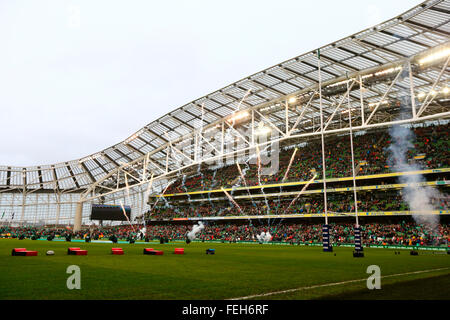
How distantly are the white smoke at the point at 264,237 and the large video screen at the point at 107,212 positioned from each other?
33775 mm

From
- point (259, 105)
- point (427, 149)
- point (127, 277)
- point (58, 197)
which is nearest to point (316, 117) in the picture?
point (259, 105)

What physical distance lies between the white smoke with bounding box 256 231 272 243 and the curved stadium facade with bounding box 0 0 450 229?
6.65 m

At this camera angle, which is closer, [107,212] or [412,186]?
[412,186]

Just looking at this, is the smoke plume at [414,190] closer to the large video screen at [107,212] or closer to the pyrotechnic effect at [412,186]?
the pyrotechnic effect at [412,186]

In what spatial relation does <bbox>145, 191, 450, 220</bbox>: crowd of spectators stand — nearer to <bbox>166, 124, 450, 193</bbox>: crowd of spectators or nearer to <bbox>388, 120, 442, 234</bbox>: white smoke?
<bbox>388, 120, 442, 234</bbox>: white smoke

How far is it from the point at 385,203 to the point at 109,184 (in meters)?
54.1

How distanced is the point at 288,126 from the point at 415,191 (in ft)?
58.8

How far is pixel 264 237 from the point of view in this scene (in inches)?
1800

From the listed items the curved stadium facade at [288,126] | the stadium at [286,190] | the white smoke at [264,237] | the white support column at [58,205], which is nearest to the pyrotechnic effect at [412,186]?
the stadium at [286,190]

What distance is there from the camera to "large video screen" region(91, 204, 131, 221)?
64.5m

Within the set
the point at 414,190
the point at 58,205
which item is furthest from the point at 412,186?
the point at 58,205

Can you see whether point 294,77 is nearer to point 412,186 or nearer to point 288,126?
point 288,126

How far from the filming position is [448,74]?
33.7 m
